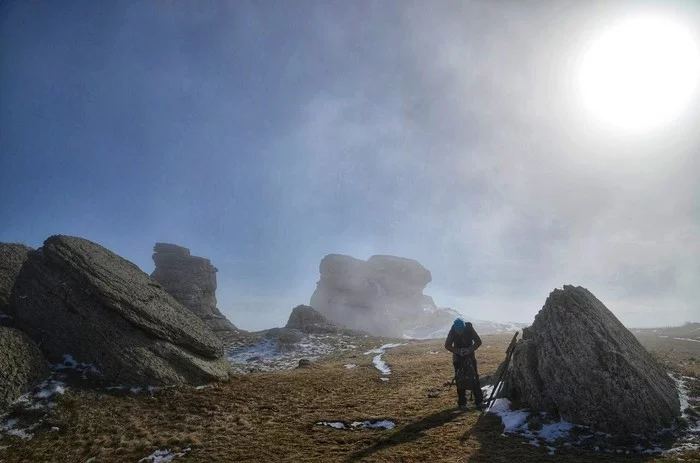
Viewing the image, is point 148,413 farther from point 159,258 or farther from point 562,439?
point 159,258

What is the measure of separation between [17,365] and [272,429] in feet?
40.9

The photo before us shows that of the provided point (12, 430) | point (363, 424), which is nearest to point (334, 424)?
point (363, 424)

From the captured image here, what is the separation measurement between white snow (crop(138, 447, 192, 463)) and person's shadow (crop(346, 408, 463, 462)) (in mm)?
5605

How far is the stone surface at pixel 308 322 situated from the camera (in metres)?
58.6

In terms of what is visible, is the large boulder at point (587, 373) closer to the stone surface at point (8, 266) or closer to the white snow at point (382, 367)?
the white snow at point (382, 367)

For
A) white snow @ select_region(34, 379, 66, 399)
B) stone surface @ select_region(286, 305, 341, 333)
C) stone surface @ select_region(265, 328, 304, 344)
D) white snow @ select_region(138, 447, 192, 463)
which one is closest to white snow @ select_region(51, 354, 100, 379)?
white snow @ select_region(34, 379, 66, 399)

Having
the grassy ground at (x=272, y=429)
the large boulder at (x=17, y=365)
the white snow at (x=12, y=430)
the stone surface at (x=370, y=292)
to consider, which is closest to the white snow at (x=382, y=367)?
the grassy ground at (x=272, y=429)

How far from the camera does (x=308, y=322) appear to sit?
6141cm

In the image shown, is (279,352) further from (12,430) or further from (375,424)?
(375,424)

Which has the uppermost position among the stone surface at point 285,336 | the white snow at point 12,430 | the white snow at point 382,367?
the stone surface at point 285,336

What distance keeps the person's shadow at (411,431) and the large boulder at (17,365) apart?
14599mm

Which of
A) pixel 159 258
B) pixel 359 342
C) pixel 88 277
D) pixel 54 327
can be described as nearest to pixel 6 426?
pixel 54 327

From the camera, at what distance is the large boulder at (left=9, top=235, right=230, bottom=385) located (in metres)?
17.8

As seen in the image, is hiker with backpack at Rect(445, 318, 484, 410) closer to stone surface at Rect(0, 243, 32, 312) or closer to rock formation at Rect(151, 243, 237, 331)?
stone surface at Rect(0, 243, 32, 312)
